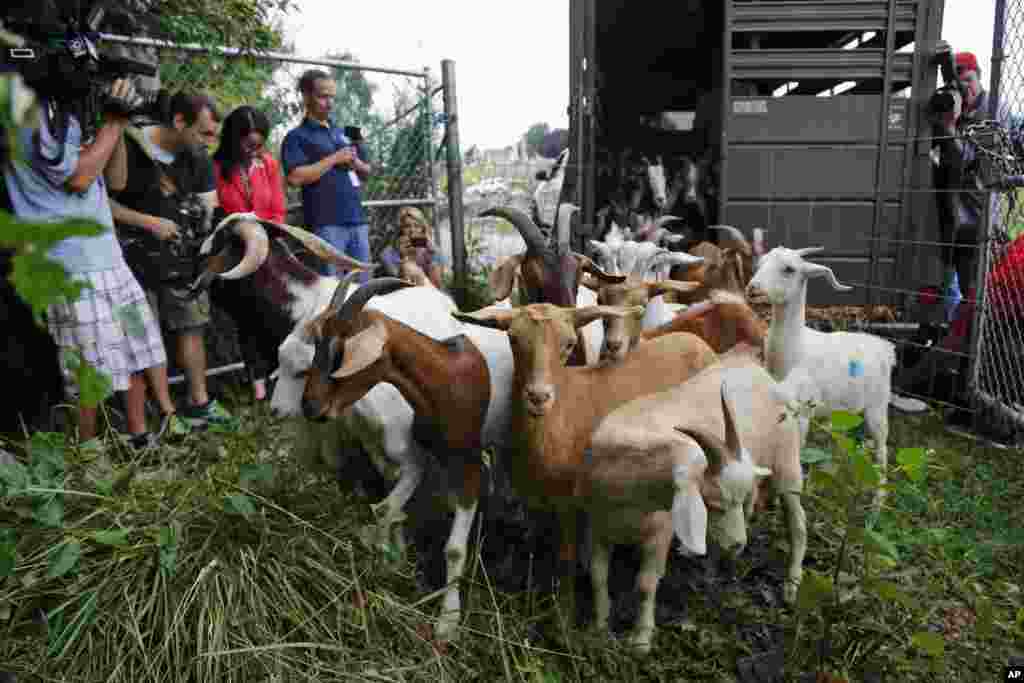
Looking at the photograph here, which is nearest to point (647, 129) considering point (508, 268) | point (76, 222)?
point (508, 268)

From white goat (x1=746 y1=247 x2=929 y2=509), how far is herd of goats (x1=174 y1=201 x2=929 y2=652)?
0.01 metres

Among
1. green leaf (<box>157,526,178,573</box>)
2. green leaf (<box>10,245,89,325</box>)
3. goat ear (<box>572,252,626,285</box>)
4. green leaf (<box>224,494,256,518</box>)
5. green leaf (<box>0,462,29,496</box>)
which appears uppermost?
green leaf (<box>10,245,89,325</box>)

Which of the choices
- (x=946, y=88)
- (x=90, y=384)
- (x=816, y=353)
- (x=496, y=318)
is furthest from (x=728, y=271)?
(x=90, y=384)

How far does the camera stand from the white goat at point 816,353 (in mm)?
3367

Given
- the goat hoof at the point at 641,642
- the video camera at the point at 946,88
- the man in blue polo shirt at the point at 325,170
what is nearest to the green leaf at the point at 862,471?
the goat hoof at the point at 641,642

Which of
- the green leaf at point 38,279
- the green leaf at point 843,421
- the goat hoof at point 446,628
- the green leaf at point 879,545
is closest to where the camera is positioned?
the green leaf at point 38,279

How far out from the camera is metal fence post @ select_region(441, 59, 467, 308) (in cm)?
616

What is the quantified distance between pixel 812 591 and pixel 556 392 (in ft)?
3.05

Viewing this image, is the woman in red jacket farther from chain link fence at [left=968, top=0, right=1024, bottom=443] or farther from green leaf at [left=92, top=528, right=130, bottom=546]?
chain link fence at [left=968, top=0, right=1024, bottom=443]

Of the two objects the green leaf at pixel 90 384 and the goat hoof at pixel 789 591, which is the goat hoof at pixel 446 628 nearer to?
the goat hoof at pixel 789 591

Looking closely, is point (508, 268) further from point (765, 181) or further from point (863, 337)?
point (765, 181)

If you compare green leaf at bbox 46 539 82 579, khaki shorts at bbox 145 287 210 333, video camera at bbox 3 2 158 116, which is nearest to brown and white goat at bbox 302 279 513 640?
green leaf at bbox 46 539 82 579

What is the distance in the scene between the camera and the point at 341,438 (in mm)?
3051

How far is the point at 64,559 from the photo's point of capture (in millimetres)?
2250
